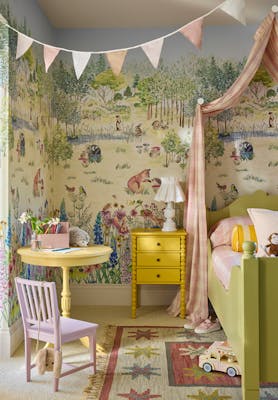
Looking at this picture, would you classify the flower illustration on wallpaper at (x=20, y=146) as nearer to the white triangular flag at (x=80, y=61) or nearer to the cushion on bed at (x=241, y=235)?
the white triangular flag at (x=80, y=61)

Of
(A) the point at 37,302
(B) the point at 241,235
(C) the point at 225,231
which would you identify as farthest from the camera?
Result: (C) the point at 225,231

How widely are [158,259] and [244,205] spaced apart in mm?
1034

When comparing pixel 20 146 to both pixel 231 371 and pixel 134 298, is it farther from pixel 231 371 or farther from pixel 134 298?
pixel 231 371

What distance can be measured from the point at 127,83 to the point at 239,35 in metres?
1.28

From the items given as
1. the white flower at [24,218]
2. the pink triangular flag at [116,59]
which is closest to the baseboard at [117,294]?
the white flower at [24,218]

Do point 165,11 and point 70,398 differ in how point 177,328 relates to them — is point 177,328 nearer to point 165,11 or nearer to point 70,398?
point 70,398

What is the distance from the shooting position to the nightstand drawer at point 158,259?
457 centimetres

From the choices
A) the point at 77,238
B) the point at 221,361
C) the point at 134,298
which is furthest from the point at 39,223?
the point at 221,361

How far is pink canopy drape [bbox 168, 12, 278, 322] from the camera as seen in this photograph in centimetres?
421

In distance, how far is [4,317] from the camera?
3590 mm

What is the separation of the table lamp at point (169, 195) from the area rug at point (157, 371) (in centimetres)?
107

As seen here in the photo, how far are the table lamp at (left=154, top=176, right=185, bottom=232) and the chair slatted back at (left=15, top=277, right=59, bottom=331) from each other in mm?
1915

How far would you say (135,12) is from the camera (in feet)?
15.2

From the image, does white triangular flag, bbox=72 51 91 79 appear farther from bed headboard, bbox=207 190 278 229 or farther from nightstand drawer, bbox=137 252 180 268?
bed headboard, bbox=207 190 278 229
